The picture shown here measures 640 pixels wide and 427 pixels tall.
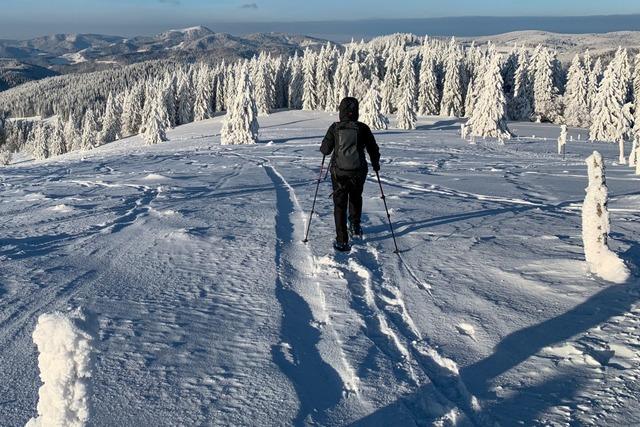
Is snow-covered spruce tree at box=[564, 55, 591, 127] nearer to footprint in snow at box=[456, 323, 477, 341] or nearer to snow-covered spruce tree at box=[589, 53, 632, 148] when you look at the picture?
snow-covered spruce tree at box=[589, 53, 632, 148]

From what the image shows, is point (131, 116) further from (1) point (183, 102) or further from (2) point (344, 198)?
(2) point (344, 198)

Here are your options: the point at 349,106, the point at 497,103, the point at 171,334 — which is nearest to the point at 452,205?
the point at 349,106

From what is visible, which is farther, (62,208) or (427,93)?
(427,93)

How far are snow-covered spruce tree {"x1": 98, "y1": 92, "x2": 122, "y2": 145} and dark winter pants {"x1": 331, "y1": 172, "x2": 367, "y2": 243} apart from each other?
88851mm

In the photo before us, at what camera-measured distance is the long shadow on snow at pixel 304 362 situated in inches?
125

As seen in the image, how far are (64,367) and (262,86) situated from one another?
81.9 m

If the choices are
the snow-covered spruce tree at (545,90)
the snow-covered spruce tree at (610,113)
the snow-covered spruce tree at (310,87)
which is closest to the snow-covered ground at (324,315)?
the snow-covered spruce tree at (610,113)

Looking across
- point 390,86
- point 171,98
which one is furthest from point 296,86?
point 171,98

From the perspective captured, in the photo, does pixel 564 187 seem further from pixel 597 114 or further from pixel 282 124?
pixel 282 124

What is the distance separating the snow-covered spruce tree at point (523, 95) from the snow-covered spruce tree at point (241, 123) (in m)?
44.3

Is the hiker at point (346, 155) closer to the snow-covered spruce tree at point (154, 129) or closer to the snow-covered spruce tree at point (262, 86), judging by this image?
the snow-covered spruce tree at point (154, 129)

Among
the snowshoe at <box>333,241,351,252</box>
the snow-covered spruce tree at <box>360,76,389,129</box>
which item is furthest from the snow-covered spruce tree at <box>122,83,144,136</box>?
the snowshoe at <box>333,241,351,252</box>

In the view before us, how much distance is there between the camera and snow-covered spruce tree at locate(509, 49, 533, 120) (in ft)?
233

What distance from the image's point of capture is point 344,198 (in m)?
6.92
